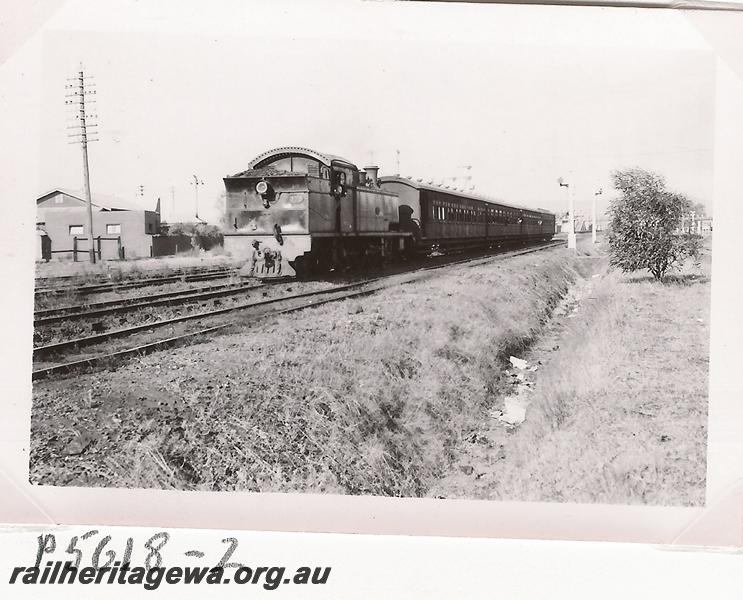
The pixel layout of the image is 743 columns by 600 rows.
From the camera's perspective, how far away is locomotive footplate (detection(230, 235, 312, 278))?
4.84 m

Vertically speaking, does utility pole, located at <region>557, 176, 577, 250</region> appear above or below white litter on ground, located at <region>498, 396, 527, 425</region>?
above

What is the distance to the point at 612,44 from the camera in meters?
3.32

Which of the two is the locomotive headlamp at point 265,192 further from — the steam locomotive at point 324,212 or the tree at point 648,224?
the tree at point 648,224

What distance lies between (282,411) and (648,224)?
9.44 ft

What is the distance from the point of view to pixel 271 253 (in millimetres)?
4906

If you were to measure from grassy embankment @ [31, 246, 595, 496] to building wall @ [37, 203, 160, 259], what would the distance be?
2.63 feet

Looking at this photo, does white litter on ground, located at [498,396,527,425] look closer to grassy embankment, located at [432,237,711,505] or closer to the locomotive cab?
grassy embankment, located at [432,237,711,505]

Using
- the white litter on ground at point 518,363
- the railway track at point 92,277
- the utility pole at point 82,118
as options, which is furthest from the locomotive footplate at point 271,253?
the white litter on ground at point 518,363

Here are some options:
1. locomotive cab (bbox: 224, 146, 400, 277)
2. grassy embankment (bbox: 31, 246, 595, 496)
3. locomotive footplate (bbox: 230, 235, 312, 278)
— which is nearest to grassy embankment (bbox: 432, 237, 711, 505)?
grassy embankment (bbox: 31, 246, 595, 496)

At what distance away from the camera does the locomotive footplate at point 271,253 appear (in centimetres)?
484

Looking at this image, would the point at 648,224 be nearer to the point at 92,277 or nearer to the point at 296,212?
the point at 296,212

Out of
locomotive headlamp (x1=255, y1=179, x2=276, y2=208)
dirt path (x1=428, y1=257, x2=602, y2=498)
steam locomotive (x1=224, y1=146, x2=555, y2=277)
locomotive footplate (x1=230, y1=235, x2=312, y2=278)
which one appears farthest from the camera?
locomotive footplate (x1=230, y1=235, x2=312, y2=278)

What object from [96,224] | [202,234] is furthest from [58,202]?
[202,234]

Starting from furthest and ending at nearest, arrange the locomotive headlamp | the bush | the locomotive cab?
the locomotive headlamp, the locomotive cab, the bush
